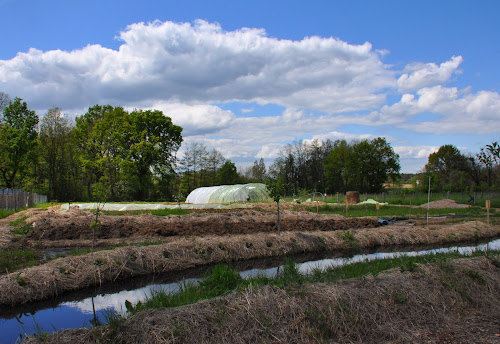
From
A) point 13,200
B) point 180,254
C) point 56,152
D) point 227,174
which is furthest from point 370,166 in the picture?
point 180,254

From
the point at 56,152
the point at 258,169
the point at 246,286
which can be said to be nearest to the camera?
the point at 246,286

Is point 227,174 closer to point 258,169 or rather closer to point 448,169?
point 258,169

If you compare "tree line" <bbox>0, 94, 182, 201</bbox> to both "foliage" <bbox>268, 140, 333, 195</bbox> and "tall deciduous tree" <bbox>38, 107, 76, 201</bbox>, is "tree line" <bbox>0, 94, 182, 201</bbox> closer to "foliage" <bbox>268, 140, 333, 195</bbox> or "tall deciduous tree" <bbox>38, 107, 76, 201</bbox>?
"tall deciduous tree" <bbox>38, 107, 76, 201</bbox>

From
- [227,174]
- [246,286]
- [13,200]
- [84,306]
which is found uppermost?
[227,174]

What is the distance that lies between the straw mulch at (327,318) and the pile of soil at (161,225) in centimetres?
964

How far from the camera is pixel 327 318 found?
5.26 meters

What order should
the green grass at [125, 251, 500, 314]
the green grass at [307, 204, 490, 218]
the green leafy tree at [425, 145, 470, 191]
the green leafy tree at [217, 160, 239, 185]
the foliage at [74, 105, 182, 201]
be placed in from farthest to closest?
the green leafy tree at [217, 160, 239, 185], the green leafy tree at [425, 145, 470, 191], the foliage at [74, 105, 182, 201], the green grass at [307, 204, 490, 218], the green grass at [125, 251, 500, 314]

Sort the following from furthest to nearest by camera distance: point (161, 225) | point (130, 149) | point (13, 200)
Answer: point (130, 149), point (13, 200), point (161, 225)

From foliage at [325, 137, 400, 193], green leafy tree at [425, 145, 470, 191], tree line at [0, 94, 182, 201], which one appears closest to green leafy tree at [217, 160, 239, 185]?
tree line at [0, 94, 182, 201]

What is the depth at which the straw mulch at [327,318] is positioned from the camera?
475 centimetres

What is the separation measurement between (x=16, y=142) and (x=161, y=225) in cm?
2858

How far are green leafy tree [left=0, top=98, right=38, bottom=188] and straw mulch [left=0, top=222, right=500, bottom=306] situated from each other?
109 feet

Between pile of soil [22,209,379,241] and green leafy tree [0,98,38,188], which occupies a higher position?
green leafy tree [0,98,38,188]

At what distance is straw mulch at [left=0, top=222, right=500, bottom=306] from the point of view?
7746 millimetres
